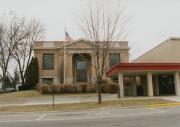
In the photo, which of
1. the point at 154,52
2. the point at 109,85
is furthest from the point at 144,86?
the point at 109,85

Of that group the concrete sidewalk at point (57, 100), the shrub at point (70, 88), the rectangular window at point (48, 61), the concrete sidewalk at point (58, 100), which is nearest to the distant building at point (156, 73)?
the concrete sidewalk at point (58, 100)

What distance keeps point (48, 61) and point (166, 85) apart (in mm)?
20559

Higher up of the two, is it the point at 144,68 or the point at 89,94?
the point at 144,68

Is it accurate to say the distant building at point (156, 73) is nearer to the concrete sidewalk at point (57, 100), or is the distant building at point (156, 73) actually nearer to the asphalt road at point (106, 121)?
the concrete sidewalk at point (57, 100)

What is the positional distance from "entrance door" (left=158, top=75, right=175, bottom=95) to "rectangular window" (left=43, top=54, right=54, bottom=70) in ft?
61.9

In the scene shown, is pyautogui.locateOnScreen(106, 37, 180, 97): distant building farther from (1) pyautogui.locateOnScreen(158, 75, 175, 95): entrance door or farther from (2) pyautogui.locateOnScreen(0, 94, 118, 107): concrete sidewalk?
(2) pyautogui.locateOnScreen(0, 94, 118, 107): concrete sidewalk

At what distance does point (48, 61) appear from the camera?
4572 cm

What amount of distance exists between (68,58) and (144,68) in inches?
698

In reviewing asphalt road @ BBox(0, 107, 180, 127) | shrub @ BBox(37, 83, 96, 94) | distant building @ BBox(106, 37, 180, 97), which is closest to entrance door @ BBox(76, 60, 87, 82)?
distant building @ BBox(106, 37, 180, 97)

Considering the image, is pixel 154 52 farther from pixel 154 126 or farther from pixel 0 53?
pixel 154 126

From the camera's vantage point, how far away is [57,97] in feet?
97.7

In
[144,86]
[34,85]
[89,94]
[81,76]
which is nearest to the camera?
[89,94]

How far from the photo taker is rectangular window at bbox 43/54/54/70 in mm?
45312

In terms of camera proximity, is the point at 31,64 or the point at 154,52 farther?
the point at 31,64
